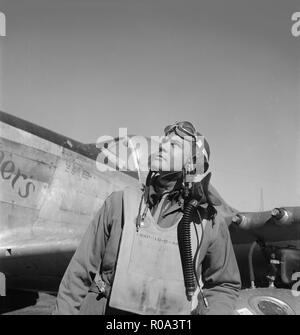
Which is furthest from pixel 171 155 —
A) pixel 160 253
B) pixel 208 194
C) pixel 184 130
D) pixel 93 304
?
pixel 93 304

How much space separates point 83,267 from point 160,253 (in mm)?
347

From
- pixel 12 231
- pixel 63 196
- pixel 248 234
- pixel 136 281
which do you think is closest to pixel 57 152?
pixel 63 196

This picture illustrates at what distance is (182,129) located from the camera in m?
1.85

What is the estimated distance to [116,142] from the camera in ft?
20.3

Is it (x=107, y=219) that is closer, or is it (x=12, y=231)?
(x=107, y=219)

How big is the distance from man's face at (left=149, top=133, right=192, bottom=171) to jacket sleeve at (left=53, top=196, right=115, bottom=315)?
11.7 inches

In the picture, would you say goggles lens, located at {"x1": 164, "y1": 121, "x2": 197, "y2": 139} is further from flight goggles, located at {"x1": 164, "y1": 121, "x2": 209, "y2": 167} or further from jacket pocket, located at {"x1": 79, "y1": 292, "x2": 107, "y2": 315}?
jacket pocket, located at {"x1": 79, "y1": 292, "x2": 107, "y2": 315}

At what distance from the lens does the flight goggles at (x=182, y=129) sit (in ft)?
6.05

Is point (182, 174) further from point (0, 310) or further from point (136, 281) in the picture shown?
point (0, 310)

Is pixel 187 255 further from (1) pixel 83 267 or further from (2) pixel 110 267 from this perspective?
(1) pixel 83 267

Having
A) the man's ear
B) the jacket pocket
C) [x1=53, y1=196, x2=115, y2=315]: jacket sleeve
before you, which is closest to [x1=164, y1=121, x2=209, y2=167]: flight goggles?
the man's ear

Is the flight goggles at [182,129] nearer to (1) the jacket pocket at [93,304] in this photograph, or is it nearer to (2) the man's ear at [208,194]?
(2) the man's ear at [208,194]
